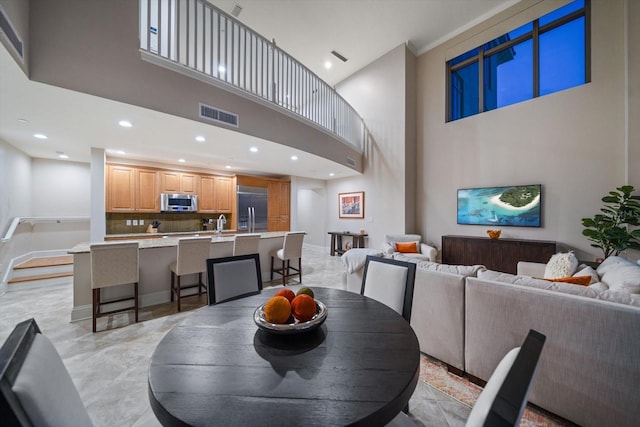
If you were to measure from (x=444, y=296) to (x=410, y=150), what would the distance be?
453cm

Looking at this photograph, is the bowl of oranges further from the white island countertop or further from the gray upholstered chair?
the gray upholstered chair

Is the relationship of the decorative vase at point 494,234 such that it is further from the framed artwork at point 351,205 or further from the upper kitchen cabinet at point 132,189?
the upper kitchen cabinet at point 132,189

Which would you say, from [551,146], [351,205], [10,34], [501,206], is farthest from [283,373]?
[351,205]

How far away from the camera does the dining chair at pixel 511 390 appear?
0.54m

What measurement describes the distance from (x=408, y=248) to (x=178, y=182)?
18.4ft

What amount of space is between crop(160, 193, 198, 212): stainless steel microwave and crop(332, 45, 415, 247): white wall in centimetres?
432

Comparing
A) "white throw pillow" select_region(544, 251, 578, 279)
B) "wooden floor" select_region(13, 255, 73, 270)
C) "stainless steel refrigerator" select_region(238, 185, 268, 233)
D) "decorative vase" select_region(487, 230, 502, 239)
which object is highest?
"stainless steel refrigerator" select_region(238, 185, 268, 233)

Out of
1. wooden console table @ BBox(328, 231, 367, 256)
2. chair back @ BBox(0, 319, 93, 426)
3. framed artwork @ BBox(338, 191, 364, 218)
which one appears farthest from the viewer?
framed artwork @ BBox(338, 191, 364, 218)

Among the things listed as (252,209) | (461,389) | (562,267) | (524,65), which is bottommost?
(461,389)

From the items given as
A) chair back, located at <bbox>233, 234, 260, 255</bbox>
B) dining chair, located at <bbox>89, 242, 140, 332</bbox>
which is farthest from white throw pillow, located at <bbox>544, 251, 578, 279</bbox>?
dining chair, located at <bbox>89, 242, 140, 332</bbox>

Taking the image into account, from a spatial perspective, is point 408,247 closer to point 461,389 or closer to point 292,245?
point 292,245

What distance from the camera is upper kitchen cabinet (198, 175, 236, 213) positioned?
6070 mm

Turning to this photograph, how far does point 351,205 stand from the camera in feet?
23.2

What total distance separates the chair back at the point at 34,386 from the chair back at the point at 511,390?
39.3 inches
